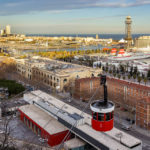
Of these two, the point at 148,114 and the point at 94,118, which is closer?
the point at 94,118

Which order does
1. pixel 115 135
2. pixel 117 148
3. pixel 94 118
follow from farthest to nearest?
pixel 115 135, pixel 117 148, pixel 94 118

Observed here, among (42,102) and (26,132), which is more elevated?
(42,102)

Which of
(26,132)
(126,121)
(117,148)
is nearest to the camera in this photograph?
(117,148)

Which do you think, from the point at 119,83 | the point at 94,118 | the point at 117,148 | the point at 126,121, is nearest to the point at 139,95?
the point at 119,83

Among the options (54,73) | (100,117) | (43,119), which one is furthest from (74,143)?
(54,73)

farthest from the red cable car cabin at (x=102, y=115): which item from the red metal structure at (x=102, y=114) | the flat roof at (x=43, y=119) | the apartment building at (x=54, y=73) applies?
the apartment building at (x=54, y=73)

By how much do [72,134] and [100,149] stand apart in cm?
257

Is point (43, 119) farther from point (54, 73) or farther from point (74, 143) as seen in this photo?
point (54, 73)

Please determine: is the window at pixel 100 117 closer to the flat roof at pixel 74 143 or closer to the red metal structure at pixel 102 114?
the red metal structure at pixel 102 114

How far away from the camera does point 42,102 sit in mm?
14086

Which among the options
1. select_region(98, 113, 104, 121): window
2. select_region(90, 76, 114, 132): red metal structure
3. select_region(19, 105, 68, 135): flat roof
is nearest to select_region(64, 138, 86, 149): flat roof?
select_region(19, 105, 68, 135): flat roof

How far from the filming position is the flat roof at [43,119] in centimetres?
A: 1135

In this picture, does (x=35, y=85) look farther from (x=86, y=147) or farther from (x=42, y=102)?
(x=86, y=147)

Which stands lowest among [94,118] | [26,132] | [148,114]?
[26,132]
